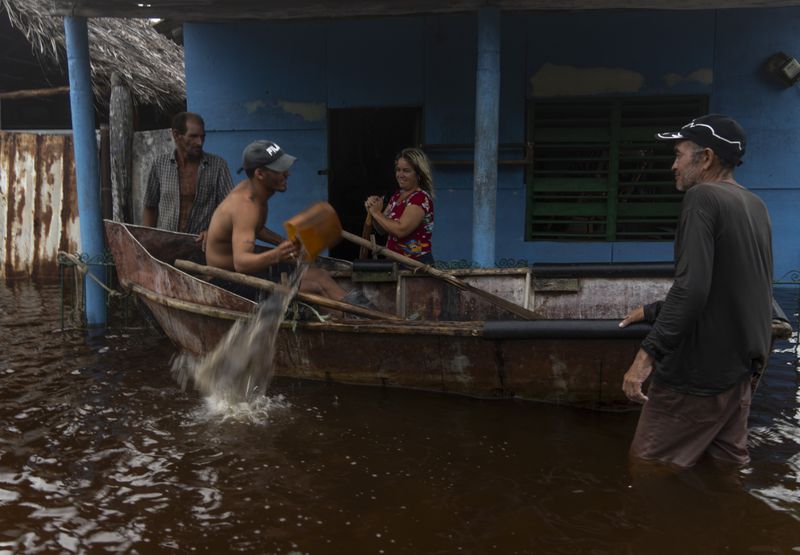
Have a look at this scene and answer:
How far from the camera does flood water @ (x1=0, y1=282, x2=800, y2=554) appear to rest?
2.86 meters

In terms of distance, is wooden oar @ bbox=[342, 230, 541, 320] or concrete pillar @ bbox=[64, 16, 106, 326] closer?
wooden oar @ bbox=[342, 230, 541, 320]

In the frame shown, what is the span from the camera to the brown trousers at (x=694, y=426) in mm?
3053

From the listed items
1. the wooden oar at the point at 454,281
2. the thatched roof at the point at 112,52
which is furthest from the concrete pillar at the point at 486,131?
the thatched roof at the point at 112,52

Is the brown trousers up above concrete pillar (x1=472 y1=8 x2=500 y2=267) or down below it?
below

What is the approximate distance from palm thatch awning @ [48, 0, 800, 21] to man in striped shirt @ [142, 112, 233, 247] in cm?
131

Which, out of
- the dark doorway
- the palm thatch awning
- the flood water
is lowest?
the flood water

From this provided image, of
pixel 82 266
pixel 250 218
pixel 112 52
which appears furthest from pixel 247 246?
pixel 112 52

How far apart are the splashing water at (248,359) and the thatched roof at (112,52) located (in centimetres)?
628

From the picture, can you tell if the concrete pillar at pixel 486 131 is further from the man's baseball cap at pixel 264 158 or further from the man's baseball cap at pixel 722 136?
the man's baseball cap at pixel 722 136

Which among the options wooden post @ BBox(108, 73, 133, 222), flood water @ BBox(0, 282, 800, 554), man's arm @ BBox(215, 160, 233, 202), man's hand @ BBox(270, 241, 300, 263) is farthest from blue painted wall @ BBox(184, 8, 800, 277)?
man's hand @ BBox(270, 241, 300, 263)

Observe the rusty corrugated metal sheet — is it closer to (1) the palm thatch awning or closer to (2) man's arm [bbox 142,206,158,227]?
(1) the palm thatch awning

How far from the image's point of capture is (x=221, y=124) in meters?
8.05

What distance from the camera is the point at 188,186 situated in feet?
20.6

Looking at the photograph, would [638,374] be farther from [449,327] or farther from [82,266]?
[82,266]
